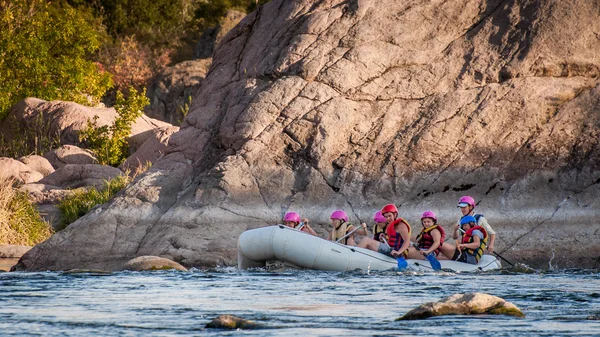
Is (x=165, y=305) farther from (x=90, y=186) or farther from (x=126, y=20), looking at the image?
(x=126, y=20)

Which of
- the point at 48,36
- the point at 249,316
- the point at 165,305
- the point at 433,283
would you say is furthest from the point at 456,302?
the point at 48,36

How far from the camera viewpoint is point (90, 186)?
26.7 m

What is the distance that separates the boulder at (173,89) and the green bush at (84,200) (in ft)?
48.4

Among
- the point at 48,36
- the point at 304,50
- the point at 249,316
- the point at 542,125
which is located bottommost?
the point at 249,316

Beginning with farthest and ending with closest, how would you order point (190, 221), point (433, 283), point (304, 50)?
1. point (304, 50)
2. point (190, 221)
3. point (433, 283)

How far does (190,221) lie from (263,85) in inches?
127

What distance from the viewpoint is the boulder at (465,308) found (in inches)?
399

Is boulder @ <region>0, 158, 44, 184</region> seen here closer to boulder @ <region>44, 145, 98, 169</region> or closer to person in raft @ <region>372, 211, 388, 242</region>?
boulder @ <region>44, 145, 98, 169</region>

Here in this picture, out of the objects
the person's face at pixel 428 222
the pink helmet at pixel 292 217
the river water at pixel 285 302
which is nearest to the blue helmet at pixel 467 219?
the person's face at pixel 428 222

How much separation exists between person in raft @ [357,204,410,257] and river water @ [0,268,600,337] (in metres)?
0.84

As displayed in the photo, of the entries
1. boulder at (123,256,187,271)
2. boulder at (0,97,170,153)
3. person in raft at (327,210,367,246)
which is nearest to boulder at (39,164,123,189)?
boulder at (0,97,170,153)

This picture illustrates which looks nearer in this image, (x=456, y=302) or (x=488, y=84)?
(x=456, y=302)

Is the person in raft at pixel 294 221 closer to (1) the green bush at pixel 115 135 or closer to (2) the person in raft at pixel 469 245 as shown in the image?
(2) the person in raft at pixel 469 245

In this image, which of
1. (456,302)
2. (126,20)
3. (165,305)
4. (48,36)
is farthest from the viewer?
(126,20)
